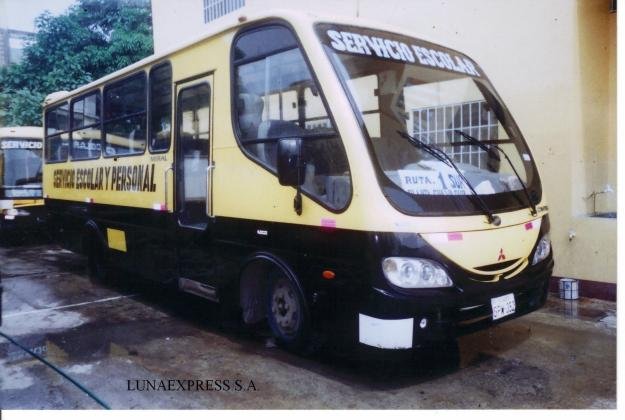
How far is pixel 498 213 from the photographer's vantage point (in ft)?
12.2

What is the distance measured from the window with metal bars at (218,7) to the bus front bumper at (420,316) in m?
8.34

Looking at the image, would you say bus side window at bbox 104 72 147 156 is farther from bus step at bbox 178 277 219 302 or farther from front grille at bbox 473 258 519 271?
front grille at bbox 473 258 519 271

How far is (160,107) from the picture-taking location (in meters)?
5.48

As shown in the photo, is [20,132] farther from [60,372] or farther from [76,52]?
[60,372]

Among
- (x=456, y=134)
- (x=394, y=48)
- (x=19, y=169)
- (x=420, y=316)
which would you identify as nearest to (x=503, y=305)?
(x=420, y=316)

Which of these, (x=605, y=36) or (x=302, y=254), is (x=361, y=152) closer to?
(x=302, y=254)

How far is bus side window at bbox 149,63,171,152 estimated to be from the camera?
209 inches

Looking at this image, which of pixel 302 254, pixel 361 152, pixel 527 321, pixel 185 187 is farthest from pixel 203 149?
pixel 527 321

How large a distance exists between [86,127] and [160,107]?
2214 millimetres

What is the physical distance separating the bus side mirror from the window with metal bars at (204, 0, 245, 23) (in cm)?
759

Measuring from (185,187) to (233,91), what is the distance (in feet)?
3.94

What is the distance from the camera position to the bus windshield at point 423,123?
351 cm

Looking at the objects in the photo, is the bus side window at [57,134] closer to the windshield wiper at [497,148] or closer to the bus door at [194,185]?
the bus door at [194,185]

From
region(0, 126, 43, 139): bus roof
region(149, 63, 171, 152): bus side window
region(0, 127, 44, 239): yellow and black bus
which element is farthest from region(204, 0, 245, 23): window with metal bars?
region(149, 63, 171, 152): bus side window
